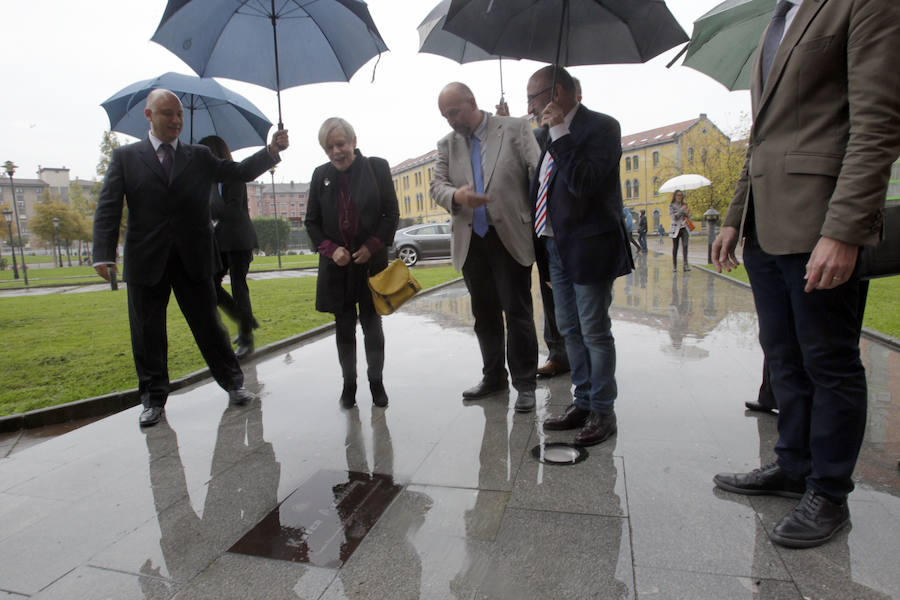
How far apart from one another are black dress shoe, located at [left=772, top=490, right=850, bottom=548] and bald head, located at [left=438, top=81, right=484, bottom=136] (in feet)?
9.03

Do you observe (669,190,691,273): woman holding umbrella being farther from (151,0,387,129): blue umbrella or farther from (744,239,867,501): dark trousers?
(744,239,867,501): dark trousers

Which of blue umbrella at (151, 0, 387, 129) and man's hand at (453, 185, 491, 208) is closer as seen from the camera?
man's hand at (453, 185, 491, 208)

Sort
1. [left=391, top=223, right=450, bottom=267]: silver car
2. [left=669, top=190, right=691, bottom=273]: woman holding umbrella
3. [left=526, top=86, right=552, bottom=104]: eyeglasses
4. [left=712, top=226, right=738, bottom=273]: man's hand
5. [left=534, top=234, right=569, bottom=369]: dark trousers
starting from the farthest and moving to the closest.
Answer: [left=391, top=223, right=450, bottom=267]: silver car, [left=669, top=190, right=691, bottom=273]: woman holding umbrella, [left=534, top=234, right=569, bottom=369]: dark trousers, [left=526, top=86, right=552, bottom=104]: eyeglasses, [left=712, top=226, right=738, bottom=273]: man's hand

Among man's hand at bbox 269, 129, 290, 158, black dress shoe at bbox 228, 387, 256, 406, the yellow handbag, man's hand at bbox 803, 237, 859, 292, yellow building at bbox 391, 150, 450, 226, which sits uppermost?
yellow building at bbox 391, 150, 450, 226

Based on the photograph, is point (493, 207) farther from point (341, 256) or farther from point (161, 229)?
point (161, 229)

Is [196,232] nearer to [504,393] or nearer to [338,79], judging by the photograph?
[338,79]

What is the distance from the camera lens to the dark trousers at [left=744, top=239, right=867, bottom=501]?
196 centimetres

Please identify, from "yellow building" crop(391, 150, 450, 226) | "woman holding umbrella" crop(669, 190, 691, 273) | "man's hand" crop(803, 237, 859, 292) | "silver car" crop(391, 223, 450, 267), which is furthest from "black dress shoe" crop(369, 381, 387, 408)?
"yellow building" crop(391, 150, 450, 226)

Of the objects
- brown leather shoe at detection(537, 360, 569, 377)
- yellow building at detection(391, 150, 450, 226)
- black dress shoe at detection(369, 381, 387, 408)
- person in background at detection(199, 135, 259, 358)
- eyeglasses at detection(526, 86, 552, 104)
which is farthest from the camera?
yellow building at detection(391, 150, 450, 226)

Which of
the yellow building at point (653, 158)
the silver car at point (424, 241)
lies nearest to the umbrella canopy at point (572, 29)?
the silver car at point (424, 241)

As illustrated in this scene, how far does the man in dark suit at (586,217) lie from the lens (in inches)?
110

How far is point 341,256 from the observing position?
3629 millimetres

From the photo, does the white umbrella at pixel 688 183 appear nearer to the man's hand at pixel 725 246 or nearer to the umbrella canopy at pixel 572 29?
the umbrella canopy at pixel 572 29

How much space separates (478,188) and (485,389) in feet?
4.90
